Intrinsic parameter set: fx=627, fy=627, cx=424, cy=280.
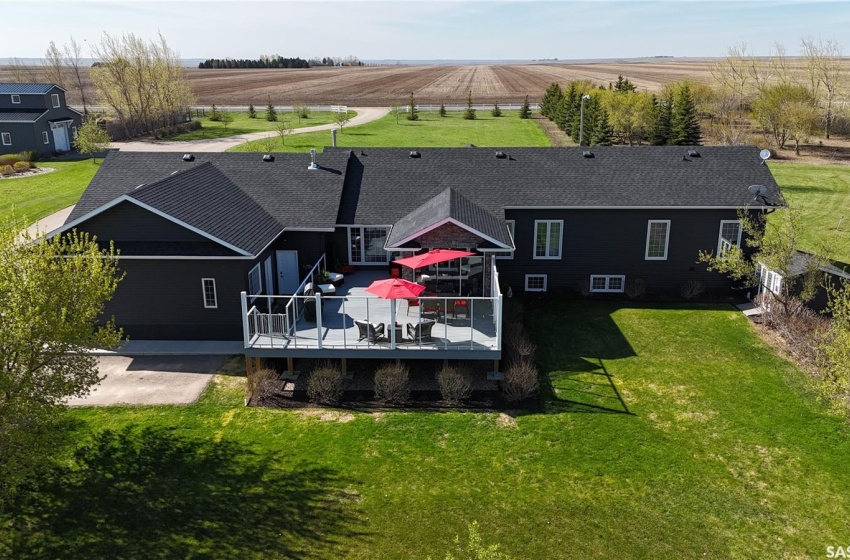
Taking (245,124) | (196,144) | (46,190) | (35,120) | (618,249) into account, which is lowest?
(46,190)

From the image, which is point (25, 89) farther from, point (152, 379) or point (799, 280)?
point (799, 280)

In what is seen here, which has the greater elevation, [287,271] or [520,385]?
[287,271]

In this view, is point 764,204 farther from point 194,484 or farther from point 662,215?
point 194,484

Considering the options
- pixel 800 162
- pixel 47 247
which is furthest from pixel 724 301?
pixel 800 162

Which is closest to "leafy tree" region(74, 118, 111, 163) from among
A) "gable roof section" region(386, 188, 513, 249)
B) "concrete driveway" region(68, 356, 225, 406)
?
"concrete driveway" region(68, 356, 225, 406)

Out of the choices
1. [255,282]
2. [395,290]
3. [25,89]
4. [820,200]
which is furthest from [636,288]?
[25,89]

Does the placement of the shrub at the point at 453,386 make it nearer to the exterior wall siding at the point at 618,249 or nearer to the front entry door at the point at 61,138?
the exterior wall siding at the point at 618,249

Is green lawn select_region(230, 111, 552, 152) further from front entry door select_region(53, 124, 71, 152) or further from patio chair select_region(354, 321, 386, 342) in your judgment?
patio chair select_region(354, 321, 386, 342)
